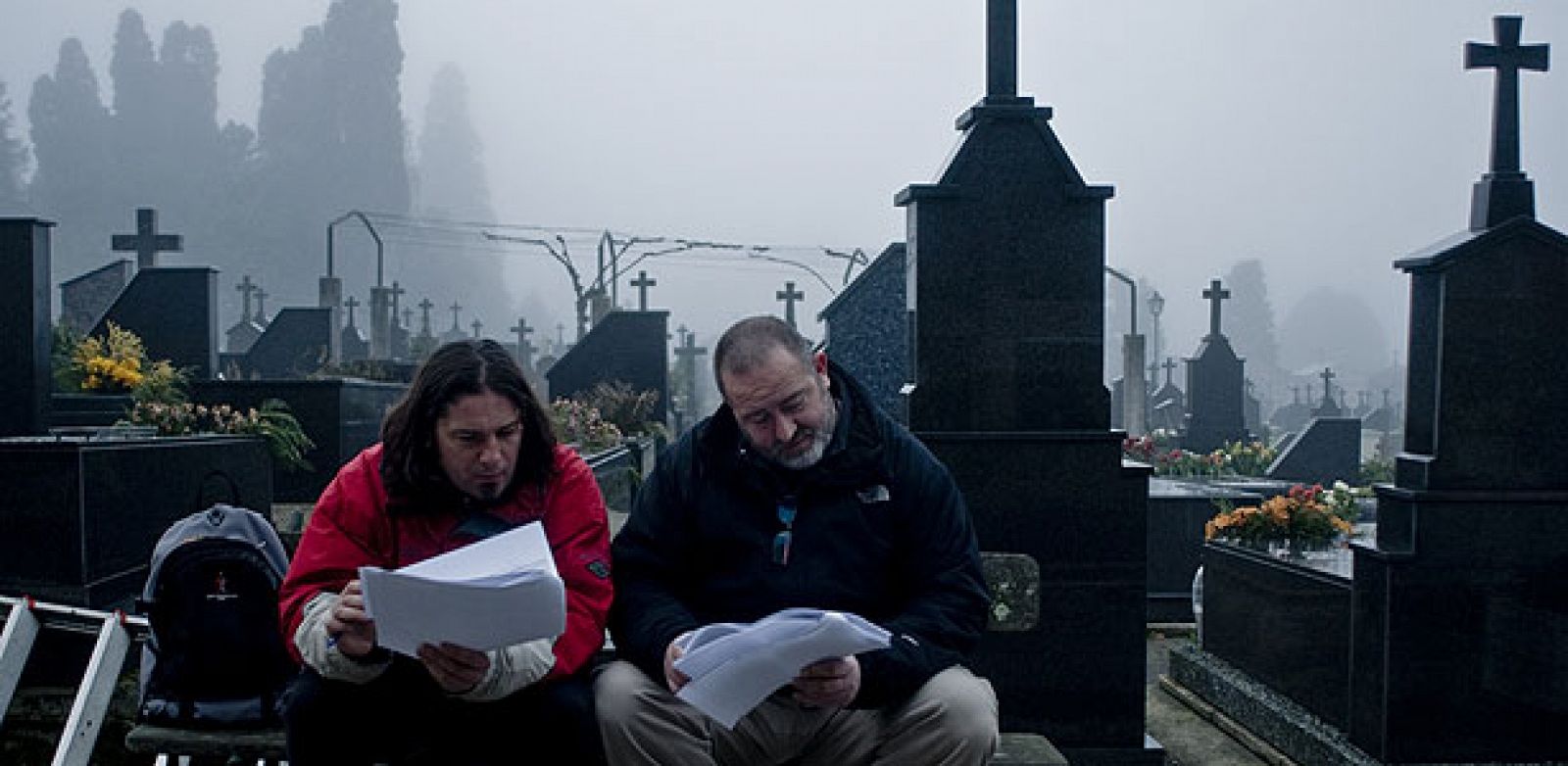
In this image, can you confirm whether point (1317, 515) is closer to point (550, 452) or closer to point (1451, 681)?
point (1451, 681)

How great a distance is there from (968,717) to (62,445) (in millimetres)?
5350

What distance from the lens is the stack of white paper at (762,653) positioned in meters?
2.50

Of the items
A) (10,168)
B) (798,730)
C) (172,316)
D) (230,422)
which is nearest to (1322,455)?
(230,422)

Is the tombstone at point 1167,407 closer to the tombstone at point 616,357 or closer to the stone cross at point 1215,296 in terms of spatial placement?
the stone cross at point 1215,296

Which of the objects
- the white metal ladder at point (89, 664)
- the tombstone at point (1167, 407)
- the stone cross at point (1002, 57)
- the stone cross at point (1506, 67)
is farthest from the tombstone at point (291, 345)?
the tombstone at point (1167, 407)

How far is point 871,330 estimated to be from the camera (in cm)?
966

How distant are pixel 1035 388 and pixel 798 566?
2.71m

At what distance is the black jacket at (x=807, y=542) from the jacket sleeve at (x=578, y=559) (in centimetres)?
10

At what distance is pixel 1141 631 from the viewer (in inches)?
214

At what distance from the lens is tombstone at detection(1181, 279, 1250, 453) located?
18516mm

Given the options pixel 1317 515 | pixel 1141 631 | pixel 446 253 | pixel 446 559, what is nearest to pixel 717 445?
pixel 446 559

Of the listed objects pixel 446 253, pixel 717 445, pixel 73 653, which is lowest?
pixel 73 653

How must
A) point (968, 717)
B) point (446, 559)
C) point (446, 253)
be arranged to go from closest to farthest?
point (446, 559) < point (968, 717) < point (446, 253)

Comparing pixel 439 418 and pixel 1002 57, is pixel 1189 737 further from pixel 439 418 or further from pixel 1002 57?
pixel 439 418
